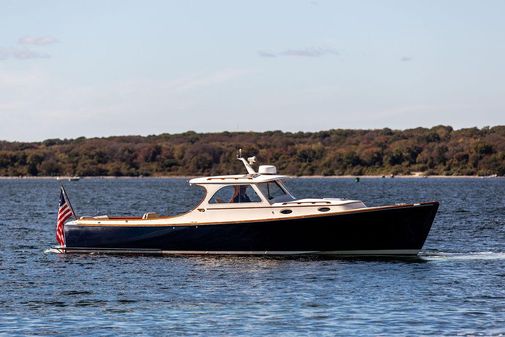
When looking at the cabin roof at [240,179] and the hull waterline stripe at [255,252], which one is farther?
the cabin roof at [240,179]

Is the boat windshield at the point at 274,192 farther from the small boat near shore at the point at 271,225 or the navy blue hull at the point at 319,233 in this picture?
the navy blue hull at the point at 319,233

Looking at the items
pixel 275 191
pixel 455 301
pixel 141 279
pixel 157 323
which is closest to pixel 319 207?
pixel 275 191

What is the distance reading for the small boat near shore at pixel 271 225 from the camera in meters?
39.1

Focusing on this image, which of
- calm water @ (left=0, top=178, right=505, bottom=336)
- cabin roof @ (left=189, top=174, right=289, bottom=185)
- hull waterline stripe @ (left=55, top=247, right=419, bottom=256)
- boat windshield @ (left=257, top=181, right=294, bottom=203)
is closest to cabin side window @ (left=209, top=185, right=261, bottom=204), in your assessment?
cabin roof @ (left=189, top=174, right=289, bottom=185)

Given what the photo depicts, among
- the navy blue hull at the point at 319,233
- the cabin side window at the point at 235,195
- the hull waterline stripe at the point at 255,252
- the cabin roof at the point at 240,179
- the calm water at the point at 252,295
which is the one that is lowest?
the calm water at the point at 252,295

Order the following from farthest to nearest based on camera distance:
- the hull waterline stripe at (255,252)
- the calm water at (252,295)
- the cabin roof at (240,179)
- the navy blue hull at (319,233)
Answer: the cabin roof at (240,179)
the hull waterline stripe at (255,252)
the navy blue hull at (319,233)
the calm water at (252,295)

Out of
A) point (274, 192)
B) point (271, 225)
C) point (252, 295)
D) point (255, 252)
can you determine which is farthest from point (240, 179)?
point (252, 295)

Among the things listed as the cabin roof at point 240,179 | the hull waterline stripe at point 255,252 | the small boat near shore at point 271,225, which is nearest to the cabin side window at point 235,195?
the small boat near shore at point 271,225

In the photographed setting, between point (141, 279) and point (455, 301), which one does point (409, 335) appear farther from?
point (141, 279)

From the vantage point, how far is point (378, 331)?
26.2m

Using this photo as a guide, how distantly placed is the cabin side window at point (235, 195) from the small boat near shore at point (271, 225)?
17 mm

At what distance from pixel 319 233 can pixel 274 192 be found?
2.31 m

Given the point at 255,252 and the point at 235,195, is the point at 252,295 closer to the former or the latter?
the point at 255,252

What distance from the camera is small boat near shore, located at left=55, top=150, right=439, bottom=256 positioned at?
39.1m
